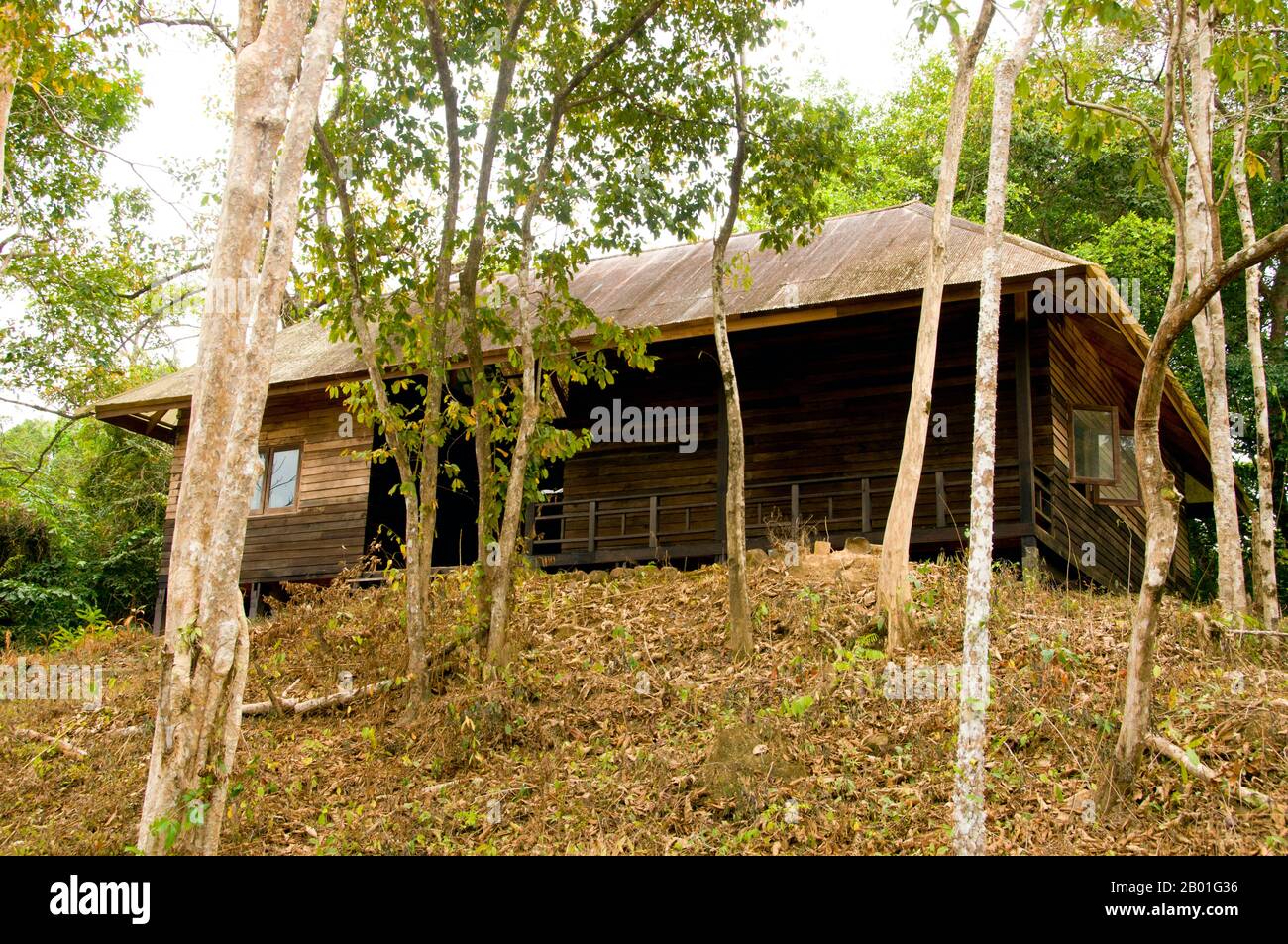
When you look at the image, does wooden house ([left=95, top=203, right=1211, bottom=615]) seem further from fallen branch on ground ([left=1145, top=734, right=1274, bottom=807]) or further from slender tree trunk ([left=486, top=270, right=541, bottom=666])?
fallen branch on ground ([left=1145, top=734, right=1274, bottom=807])

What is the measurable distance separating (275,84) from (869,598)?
7.80m

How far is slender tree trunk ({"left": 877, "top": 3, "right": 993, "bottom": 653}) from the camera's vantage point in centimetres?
1107

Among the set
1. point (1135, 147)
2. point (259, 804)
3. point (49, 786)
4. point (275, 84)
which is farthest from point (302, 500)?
point (1135, 147)

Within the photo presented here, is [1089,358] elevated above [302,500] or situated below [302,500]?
above

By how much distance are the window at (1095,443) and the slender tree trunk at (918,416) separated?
19.6 feet

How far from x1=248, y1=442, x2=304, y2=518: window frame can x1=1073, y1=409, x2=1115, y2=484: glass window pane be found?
13.0m

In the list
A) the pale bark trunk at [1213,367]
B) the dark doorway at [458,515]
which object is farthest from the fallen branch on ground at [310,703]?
the dark doorway at [458,515]

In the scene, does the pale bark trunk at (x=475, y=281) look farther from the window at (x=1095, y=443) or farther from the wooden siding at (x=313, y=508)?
the window at (x=1095, y=443)

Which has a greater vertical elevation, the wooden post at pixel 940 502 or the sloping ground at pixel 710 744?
the wooden post at pixel 940 502

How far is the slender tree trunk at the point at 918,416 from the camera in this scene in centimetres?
1107

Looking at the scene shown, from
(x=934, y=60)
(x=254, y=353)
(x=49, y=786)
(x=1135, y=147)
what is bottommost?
(x=49, y=786)

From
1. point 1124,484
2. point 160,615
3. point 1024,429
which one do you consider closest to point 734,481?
point 1024,429

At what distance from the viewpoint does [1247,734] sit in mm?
8312
